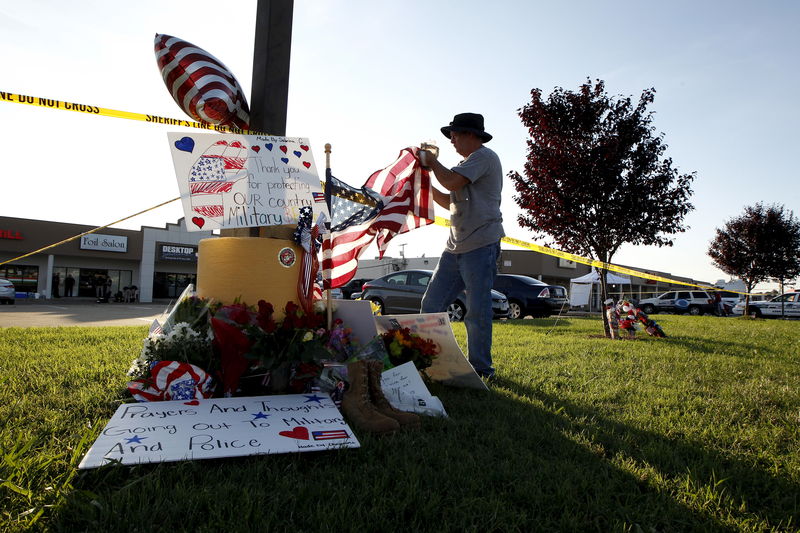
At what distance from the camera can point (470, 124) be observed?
3830 mm

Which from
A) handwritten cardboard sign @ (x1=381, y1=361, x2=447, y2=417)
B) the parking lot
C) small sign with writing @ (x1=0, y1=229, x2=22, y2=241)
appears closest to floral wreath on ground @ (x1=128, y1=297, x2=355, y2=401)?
handwritten cardboard sign @ (x1=381, y1=361, x2=447, y2=417)

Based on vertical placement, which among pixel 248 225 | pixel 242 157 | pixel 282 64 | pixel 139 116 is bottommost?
pixel 248 225

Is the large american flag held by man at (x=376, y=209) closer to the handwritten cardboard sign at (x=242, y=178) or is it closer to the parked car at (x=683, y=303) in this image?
the handwritten cardboard sign at (x=242, y=178)

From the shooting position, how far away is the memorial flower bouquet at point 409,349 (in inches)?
126

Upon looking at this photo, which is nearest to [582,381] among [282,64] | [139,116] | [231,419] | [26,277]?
[231,419]

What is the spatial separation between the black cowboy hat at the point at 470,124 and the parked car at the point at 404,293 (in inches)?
319

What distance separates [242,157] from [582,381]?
10.0 ft

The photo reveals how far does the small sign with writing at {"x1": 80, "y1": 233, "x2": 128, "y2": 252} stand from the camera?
1162 inches

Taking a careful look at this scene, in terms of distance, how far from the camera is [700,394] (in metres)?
3.36

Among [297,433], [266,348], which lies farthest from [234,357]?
[297,433]

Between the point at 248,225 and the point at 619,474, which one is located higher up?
the point at 248,225

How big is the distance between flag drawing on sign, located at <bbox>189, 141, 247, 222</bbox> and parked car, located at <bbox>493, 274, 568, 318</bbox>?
11.0m

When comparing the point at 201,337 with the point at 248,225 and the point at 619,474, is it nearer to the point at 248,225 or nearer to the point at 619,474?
the point at 248,225

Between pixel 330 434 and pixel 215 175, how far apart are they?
1923mm
